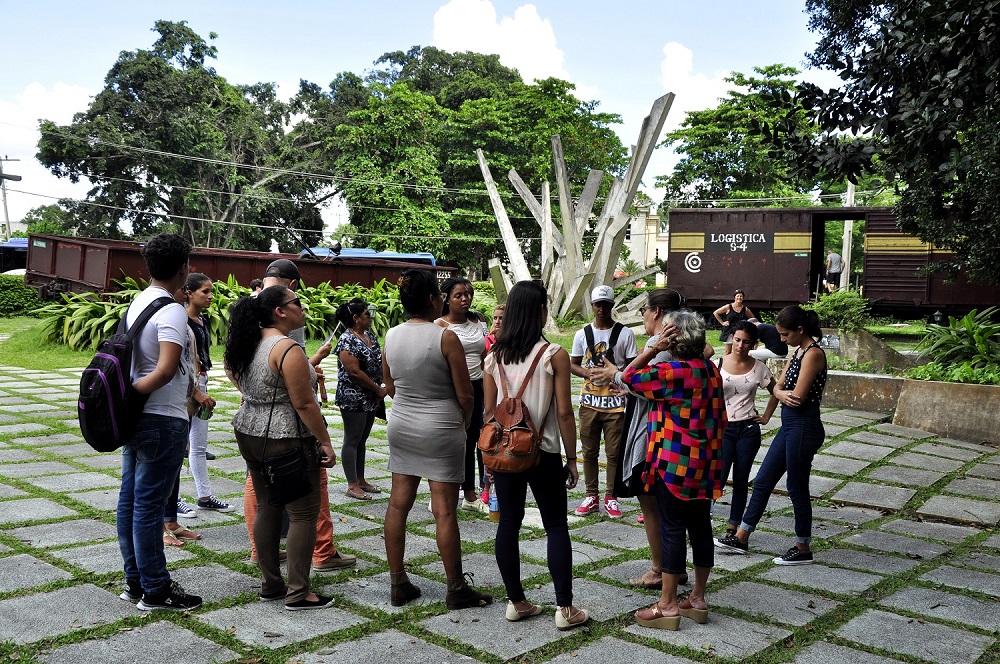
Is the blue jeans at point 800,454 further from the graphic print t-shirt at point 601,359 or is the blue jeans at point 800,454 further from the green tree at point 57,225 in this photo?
the green tree at point 57,225

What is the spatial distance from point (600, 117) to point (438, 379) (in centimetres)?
3395

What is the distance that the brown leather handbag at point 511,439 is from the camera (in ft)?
12.0

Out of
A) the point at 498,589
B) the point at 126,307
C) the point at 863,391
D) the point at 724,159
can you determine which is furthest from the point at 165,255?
the point at 724,159

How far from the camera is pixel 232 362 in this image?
391cm

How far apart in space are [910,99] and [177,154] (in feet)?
113

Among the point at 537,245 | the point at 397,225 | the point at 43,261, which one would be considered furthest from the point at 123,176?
the point at 537,245

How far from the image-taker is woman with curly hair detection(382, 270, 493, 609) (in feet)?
12.7

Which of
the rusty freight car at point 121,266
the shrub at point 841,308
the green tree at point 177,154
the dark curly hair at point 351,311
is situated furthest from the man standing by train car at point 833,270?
the green tree at point 177,154

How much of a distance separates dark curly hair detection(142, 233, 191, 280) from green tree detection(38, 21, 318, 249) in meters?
33.4

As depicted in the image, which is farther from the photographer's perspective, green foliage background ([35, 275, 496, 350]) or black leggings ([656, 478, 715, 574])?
green foliage background ([35, 275, 496, 350])

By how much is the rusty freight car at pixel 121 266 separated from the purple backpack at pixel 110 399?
14.5 m

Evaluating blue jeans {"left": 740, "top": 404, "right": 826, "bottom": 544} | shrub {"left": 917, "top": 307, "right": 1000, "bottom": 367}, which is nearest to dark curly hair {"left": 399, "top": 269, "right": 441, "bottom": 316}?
blue jeans {"left": 740, "top": 404, "right": 826, "bottom": 544}

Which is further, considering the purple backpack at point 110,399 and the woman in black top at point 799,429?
the woman in black top at point 799,429

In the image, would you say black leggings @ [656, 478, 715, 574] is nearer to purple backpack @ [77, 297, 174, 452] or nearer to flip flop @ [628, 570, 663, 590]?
flip flop @ [628, 570, 663, 590]
